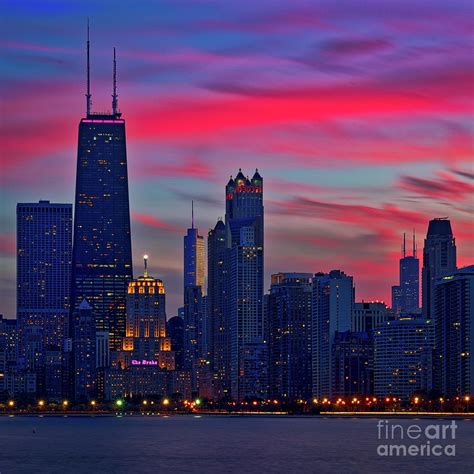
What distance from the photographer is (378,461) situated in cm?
16562

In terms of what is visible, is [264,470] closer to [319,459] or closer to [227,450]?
[319,459]

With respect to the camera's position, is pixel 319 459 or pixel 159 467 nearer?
pixel 159 467

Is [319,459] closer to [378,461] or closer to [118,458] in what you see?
[378,461]

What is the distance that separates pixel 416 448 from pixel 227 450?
81.5 ft

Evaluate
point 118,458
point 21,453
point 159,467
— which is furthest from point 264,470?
point 21,453

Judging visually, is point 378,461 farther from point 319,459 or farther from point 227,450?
point 227,450

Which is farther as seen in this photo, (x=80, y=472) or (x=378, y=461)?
(x=378, y=461)

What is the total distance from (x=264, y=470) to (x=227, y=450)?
34512mm

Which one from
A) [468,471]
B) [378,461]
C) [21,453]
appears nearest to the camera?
[468,471]

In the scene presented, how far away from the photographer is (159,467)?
15988 cm

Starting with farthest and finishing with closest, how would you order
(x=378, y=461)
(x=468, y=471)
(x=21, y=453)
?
(x=21, y=453)
(x=378, y=461)
(x=468, y=471)

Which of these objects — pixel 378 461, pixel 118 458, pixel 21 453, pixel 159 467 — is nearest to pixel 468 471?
pixel 378 461

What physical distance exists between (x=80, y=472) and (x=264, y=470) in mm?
19874

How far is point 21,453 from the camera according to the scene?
186125mm
